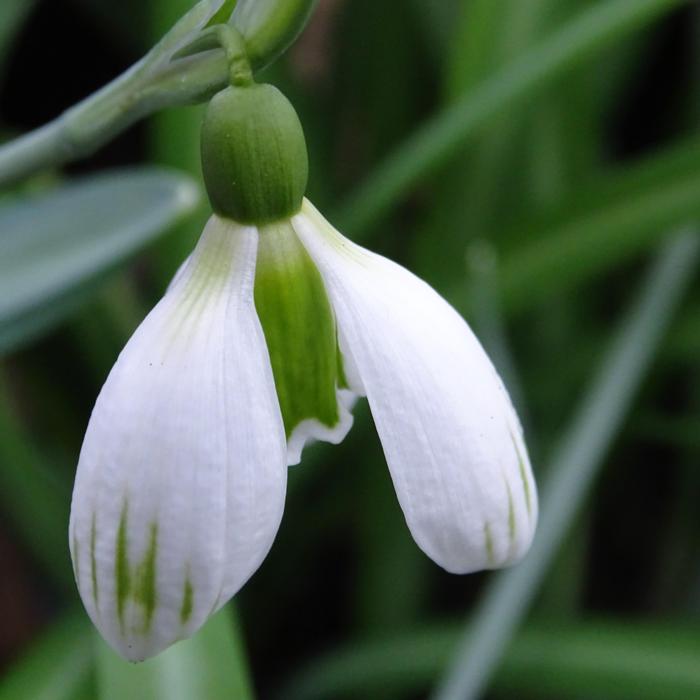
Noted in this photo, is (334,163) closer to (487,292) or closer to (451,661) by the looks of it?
(487,292)

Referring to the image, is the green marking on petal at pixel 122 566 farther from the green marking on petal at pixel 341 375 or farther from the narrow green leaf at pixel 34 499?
the narrow green leaf at pixel 34 499

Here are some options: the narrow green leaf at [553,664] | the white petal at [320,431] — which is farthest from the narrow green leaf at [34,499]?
the white petal at [320,431]

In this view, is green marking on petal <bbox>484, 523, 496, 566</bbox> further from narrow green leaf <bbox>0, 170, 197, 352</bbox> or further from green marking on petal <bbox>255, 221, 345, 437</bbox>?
narrow green leaf <bbox>0, 170, 197, 352</bbox>

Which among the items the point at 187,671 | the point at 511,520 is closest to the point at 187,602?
the point at 511,520

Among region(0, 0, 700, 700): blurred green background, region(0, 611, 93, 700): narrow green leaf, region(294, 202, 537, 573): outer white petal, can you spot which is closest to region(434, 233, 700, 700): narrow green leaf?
region(0, 0, 700, 700): blurred green background

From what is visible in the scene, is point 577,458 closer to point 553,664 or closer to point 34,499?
point 553,664

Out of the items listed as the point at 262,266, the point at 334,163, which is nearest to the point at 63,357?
the point at 334,163
